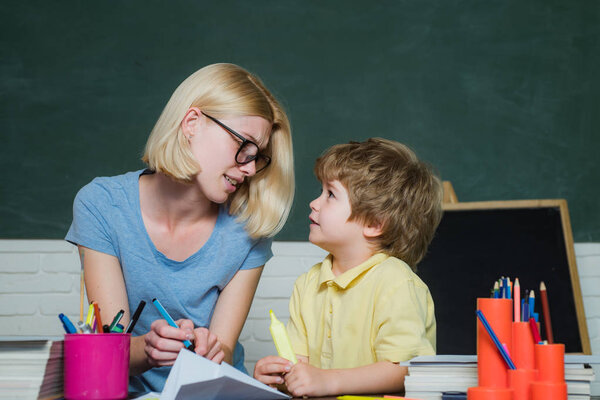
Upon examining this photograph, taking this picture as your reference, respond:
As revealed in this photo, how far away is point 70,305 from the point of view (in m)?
2.38

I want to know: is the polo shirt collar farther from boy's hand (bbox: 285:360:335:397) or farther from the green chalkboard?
the green chalkboard

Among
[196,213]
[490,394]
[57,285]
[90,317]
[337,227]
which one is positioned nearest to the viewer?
[490,394]

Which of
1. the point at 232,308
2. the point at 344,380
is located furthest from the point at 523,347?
the point at 232,308

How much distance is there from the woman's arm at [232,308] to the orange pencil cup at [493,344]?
0.71 metres

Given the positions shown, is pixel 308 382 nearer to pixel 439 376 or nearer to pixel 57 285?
pixel 439 376

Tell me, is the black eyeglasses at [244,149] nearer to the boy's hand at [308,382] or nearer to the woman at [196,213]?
the woman at [196,213]

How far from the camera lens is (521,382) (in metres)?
0.77

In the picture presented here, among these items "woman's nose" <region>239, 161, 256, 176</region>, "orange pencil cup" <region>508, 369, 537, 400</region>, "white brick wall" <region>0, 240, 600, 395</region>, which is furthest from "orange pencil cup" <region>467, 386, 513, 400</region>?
"white brick wall" <region>0, 240, 600, 395</region>

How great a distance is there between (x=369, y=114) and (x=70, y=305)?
138 centimetres

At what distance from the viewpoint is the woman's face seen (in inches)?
55.4

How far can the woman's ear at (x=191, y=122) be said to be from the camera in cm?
142

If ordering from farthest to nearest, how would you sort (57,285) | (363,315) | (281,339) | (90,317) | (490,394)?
(57,285)
(363,315)
(281,339)
(90,317)
(490,394)

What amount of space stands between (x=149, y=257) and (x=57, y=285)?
44.3 inches

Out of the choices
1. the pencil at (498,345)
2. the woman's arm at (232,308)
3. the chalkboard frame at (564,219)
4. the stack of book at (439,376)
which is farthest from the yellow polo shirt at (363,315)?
the chalkboard frame at (564,219)
